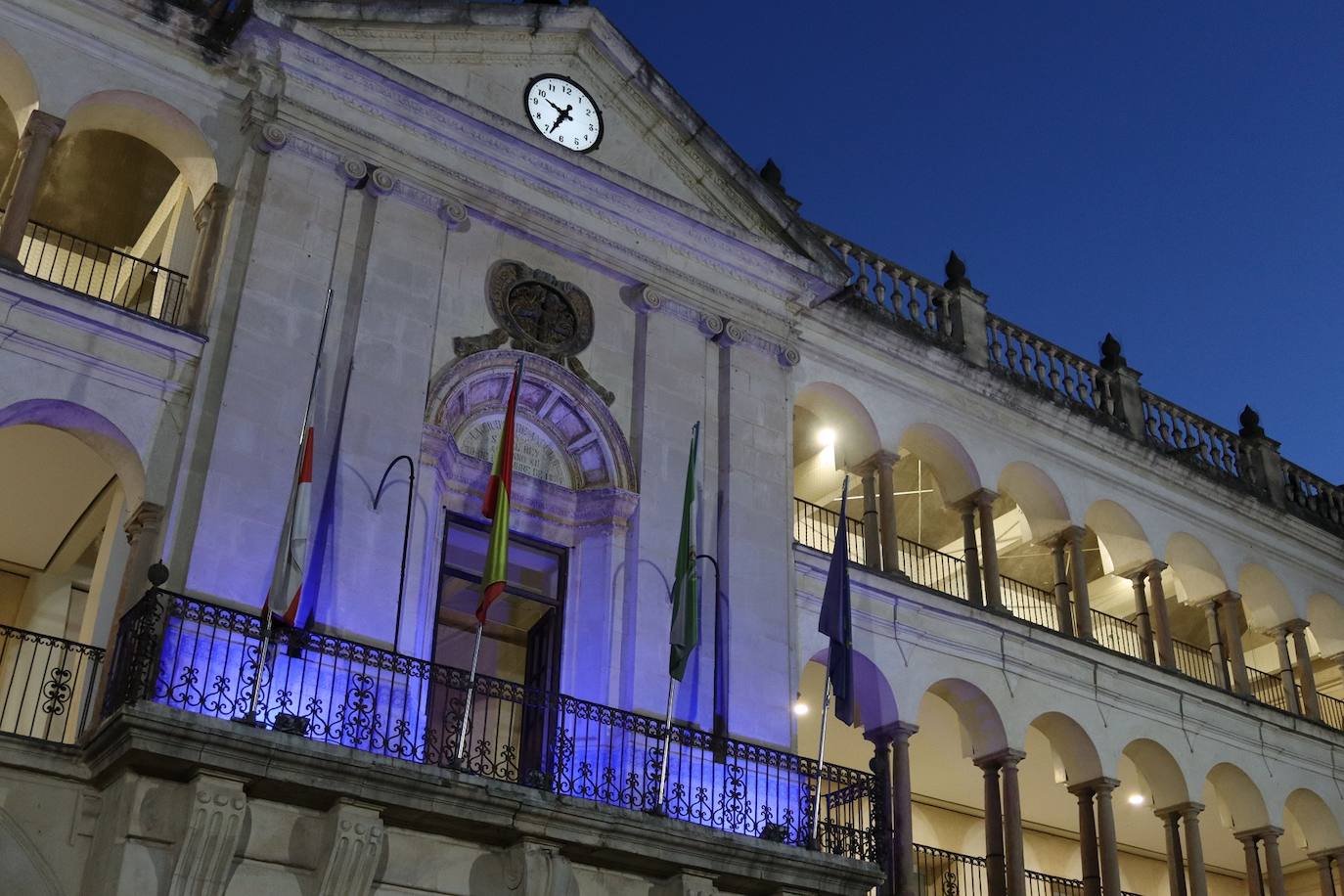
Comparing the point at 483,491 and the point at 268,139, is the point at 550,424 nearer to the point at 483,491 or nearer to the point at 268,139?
the point at 483,491

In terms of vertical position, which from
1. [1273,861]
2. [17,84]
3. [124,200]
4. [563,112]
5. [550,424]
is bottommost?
[1273,861]

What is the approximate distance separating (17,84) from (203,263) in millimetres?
2180

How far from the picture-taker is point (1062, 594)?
1842 centimetres

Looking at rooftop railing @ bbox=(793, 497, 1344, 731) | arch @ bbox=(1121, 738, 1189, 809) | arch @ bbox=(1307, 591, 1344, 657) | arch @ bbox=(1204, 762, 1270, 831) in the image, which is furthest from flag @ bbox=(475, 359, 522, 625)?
arch @ bbox=(1307, 591, 1344, 657)

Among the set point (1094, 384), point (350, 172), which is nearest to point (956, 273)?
point (1094, 384)

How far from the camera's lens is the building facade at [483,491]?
1154 cm

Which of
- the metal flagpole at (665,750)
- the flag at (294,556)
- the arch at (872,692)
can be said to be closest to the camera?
the flag at (294,556)

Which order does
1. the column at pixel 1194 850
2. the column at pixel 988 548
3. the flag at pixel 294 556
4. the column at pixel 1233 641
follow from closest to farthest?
the flag at pixel 294 556
the column at pixel 988 548
the column at pixel 1194 850
the column at pixel 1233 641

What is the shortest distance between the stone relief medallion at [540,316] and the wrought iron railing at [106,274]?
2.81 metres

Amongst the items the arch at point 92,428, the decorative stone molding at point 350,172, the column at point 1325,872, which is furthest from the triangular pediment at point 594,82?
the column at point 1325,872

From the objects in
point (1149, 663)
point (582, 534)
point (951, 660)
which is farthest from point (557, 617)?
point (1149, 663)

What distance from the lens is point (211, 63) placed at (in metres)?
13.9

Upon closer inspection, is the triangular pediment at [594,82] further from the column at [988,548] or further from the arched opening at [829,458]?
the column at [988,548]

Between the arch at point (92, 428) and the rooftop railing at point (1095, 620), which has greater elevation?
the rooftop railing at point (1095, 620)
